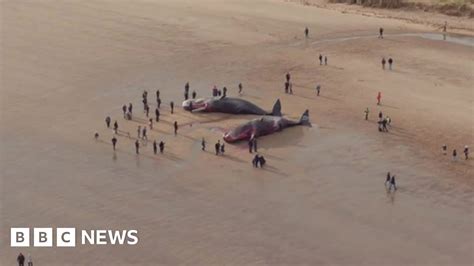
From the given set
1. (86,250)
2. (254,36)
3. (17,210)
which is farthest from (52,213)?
(254,36)

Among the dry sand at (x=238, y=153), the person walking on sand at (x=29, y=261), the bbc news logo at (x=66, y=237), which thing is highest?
the dry sand at (x=238, y=153)

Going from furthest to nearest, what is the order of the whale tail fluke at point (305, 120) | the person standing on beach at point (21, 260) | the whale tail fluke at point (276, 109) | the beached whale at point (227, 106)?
the beached whale at point (227, 106), the whale tail fluke at point (276, 109), the whale tail fluke at point (305, 120), the person standing on beach at point (21, 260)

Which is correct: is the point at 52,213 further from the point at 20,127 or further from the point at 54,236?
the point at 20,127

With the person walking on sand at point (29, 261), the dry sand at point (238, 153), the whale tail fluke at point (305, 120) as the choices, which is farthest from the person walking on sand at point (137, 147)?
the person walking on sand at point (29, 261)

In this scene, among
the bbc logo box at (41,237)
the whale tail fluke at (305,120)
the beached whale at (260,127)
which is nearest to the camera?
the bbc logo box at (41,237)

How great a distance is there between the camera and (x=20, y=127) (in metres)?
41.6

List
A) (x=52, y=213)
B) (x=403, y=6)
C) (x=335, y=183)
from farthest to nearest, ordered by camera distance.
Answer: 1. (x=403, y=6)
2. (x=335, y=183)
3. (x=52, y=213)

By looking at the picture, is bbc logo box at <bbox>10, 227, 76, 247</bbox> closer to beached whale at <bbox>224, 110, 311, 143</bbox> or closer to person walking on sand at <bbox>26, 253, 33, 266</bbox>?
person walking on sand at <bbox>26, 253, 33, 266</bbox>

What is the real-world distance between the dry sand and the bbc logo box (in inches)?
15.5

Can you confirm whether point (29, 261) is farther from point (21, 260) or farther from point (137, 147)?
point (137, 147)

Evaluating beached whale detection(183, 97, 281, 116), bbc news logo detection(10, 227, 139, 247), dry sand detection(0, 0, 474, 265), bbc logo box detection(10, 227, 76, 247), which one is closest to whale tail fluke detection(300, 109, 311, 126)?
dry sand detection(0, 0, 474, 265)

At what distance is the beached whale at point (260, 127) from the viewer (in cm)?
3900

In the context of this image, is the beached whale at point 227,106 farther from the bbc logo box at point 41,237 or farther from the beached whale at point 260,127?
the bbc logo box at point 41,237

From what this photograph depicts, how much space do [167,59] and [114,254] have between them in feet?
97.6
